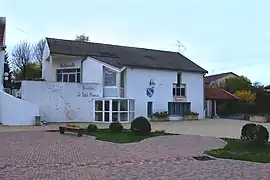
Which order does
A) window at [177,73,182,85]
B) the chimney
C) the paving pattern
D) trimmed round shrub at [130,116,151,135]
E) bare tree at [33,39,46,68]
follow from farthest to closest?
1. bare tree at [33,39,46,68]
2. window at [177,73,182,85]
3. the chimney
4. trimmed round shrub at [130,116,151,135]
5. the paving pattern

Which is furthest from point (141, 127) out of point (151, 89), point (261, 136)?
point (151, 89)

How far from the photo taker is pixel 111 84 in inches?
1352

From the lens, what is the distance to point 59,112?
3225 centimetres

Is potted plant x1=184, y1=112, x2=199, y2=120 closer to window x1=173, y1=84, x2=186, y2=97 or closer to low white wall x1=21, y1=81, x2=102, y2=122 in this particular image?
window x1=173, y1=84, x2=186, y2=97

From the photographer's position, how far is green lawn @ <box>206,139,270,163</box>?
11.5 metres

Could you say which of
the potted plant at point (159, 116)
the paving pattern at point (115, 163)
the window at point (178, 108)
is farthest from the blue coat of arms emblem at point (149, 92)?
the paving pattern at point (115, 163)

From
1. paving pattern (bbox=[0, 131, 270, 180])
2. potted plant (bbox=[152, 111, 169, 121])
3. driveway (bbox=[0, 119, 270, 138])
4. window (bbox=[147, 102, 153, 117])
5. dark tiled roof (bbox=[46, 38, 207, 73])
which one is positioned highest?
dark tiled roof (bbox=[46, 38, 207, 73])

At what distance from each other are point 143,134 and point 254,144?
20.0 feet

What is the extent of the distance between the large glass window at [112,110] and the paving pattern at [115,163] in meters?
17.9

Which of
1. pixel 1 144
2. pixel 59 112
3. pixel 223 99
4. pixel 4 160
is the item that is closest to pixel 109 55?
pixel 59 112

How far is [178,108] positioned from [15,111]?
677 inches

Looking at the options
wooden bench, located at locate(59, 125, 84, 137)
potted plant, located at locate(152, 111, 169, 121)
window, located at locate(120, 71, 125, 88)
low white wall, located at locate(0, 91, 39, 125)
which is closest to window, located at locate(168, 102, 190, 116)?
potted plant, located at locate(152, 111, 169, 121)

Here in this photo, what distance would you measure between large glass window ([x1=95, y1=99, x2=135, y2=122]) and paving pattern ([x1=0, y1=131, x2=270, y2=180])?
58.7 ft

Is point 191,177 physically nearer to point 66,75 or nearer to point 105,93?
point 105,93
